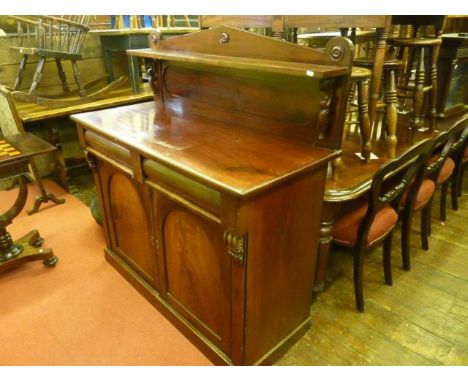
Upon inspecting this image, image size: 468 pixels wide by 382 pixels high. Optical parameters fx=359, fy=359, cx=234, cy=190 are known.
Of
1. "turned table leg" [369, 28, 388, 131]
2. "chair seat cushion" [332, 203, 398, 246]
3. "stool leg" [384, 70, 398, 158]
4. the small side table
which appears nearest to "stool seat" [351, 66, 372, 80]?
"turned table leg" [369, 28, 388, 131]

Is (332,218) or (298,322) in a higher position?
(332,218)

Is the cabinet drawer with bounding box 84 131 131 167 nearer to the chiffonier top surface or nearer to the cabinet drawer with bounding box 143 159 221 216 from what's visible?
the chiffonier top surface

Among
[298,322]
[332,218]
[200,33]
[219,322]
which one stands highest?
[200,33]

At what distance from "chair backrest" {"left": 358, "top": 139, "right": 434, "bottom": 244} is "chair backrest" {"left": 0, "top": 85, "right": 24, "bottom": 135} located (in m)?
2.40

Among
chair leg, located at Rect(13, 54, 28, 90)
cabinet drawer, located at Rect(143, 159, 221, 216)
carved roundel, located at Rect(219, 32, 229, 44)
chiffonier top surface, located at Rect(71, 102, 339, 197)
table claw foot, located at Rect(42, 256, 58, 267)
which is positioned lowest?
table claw foot, located at Rect(42, 256, 58, 267)

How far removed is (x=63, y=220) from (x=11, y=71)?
1328mm

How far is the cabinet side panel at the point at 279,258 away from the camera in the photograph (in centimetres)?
115

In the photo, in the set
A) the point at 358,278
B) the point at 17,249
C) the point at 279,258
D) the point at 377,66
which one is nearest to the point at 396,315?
the point at 358,278

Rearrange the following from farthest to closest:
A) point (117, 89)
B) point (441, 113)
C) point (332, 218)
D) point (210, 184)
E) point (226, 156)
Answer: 1. point (117, 89)
2. point (441, 113)
3. point (332, 218)
4. point (226, 156)
5. point (210, 184)

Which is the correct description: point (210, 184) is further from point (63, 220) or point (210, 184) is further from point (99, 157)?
point (63, 220)

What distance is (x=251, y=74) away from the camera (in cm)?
143

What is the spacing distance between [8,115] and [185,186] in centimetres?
218

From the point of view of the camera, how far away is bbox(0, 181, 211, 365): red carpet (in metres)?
1.55

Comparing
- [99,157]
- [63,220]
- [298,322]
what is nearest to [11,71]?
[63,220]
